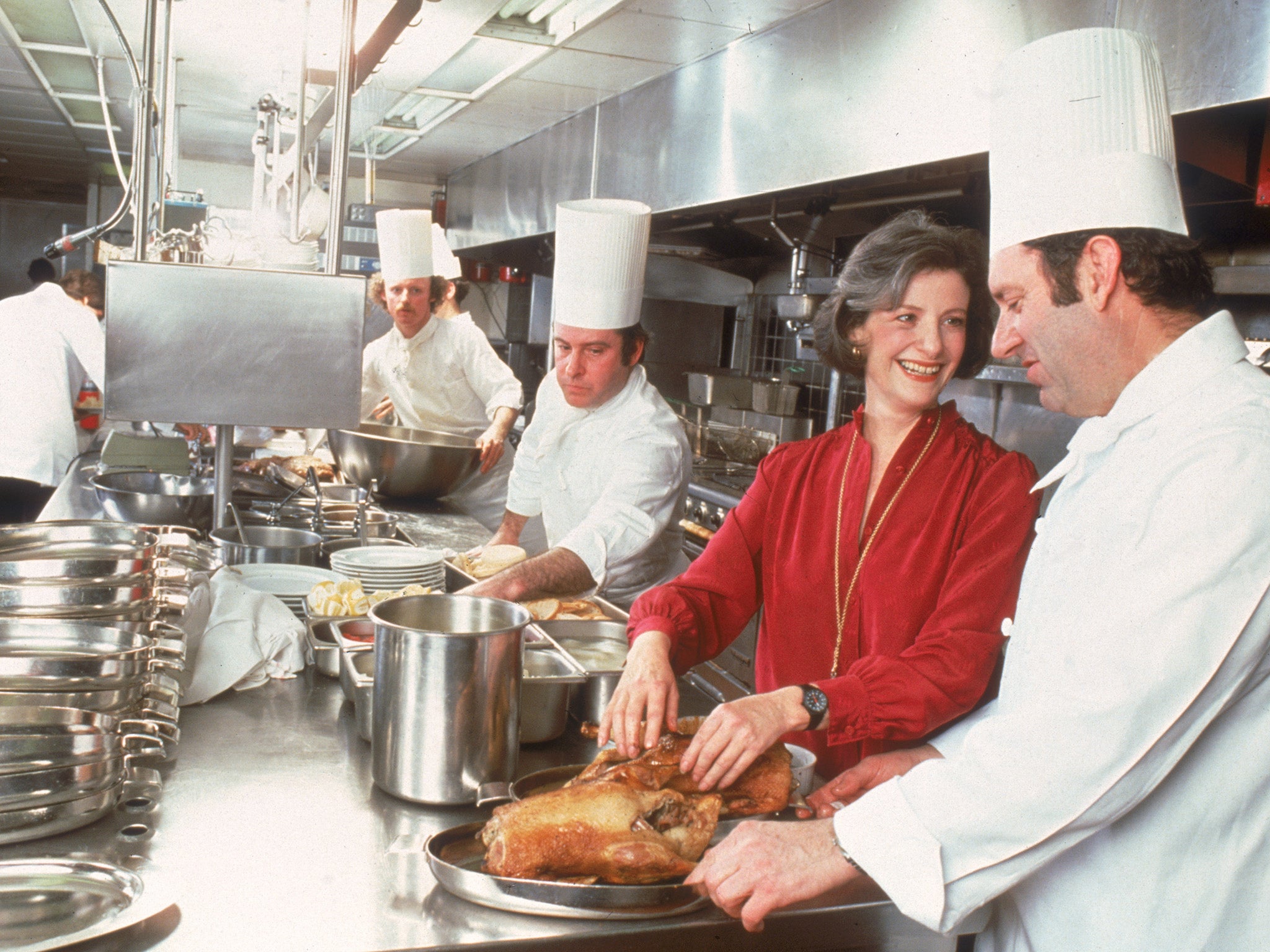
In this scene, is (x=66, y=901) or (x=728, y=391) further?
(x=728, y=391)

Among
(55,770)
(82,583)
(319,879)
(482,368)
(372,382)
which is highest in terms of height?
(482,368)

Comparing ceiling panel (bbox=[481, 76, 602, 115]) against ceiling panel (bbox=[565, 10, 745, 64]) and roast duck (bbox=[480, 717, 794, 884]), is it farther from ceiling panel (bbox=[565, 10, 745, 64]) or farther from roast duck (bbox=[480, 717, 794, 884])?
roast duck (bbox=[480, 717, 794, 884])

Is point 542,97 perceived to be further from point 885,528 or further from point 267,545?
point 885,528

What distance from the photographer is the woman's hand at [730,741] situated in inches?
51.8

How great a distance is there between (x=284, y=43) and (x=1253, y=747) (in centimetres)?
374

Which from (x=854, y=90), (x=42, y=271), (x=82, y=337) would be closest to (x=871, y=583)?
(x=854, y=90)

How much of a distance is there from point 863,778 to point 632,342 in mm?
1801

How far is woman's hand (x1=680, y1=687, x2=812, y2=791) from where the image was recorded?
131cm

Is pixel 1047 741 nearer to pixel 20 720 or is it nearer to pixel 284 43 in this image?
pixel 20 720

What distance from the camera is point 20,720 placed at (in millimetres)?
1225

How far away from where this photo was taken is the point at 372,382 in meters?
5.31

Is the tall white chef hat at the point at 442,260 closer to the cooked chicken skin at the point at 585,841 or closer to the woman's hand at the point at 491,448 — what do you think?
the woman's hand at the point at 491,448

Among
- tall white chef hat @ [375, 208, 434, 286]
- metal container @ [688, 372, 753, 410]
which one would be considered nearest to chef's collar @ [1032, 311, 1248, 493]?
tall white chef hat @ [375, 208, 434, 286]

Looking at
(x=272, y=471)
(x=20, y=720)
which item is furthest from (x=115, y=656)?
(x=272, y=471)
